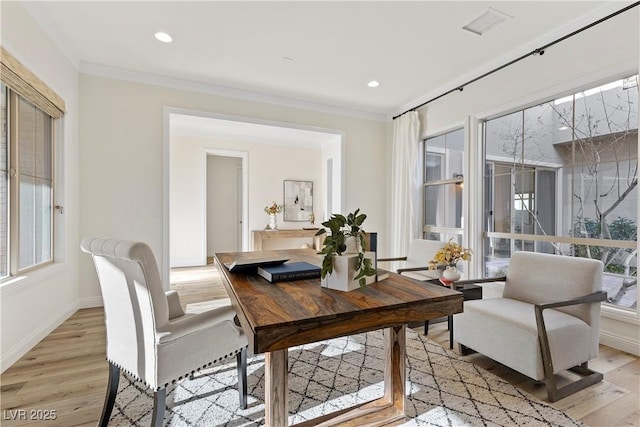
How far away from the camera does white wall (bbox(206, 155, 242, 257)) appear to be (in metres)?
6.99

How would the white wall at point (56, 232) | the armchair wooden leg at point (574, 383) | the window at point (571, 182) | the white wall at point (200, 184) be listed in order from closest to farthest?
1. the armchair wooden leg at point (574, 383)
2. the white wall at point (56, 232)
3. the window at point (571, 182)
4. the white wall at point (200, 184)

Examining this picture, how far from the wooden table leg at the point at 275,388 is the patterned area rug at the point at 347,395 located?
1.52 ft

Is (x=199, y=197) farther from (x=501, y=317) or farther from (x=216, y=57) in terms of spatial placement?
(x=501, y=317)

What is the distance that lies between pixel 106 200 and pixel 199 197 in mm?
2650

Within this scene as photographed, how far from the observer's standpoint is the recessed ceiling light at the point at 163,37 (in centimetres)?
279

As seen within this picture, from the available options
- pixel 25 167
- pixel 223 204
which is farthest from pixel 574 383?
pixel 223 204

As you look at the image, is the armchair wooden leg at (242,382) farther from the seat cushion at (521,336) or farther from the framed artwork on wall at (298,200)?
the framed artwork on wall at (298,200)

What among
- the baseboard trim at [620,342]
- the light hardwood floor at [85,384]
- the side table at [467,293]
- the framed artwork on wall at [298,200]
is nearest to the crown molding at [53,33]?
the light hardwood floor at [85,384]

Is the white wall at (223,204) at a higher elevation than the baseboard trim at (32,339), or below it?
higher

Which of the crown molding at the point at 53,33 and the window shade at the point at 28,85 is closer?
A: the window shade at the point at 28,85

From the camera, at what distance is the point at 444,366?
2.15 meters

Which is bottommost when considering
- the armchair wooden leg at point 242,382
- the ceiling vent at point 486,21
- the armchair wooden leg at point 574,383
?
the armchair wooden leg at point 574,383

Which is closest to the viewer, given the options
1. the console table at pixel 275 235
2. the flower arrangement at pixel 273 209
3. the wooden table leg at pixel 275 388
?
the wooden table leg at pixel 275 388

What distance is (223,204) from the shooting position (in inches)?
281
